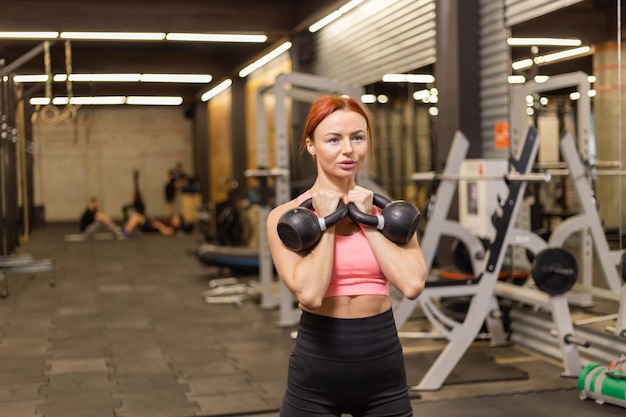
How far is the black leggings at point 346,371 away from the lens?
6.04 ft

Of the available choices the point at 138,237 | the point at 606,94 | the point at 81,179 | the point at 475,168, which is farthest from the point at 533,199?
the point at 81,179

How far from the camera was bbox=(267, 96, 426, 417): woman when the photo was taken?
1.84 meters

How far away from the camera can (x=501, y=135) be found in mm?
5473

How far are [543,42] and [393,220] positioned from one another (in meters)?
3.53

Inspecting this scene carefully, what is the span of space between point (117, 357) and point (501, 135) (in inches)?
113

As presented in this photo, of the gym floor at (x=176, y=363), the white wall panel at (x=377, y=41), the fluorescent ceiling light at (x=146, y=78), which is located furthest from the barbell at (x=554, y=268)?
the fluorescent ceiling light at (x=146, y=78)

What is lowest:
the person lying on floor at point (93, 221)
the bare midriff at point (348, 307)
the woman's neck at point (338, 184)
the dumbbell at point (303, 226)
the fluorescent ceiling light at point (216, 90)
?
the person lying on floor at point (93, 221)

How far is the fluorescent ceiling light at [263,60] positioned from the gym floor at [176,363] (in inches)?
157

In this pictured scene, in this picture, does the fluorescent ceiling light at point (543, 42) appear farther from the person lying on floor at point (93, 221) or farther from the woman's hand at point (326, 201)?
the person lying on floor at point (93, 221)

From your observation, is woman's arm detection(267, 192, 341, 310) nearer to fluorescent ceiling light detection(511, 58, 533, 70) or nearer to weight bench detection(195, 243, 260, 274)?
fluorescent ceiling light detection(511, 58, 533, 70)

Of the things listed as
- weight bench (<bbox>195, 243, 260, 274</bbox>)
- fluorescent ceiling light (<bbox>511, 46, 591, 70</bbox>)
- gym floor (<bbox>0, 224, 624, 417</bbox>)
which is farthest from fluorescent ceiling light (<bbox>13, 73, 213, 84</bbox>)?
fluorescent ceiling light (<bbox>511, 46, 591, 70</bbox>)

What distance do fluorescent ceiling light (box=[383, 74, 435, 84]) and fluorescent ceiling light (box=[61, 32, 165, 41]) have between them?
3.25 metres

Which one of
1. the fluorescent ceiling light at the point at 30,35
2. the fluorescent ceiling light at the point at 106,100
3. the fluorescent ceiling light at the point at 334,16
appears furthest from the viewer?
the fluorescent ceiling light at the point at 106,100

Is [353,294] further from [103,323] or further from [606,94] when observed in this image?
[103,323]
